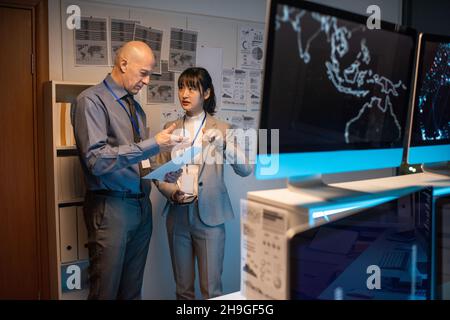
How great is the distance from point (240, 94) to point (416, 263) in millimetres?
2136

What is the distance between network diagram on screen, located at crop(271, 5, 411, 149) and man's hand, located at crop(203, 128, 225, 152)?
1.35m

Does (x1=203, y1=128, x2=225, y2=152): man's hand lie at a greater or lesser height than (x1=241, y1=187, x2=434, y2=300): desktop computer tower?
greater

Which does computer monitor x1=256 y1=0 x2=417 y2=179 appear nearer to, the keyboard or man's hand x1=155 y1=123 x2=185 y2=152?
the keyboard

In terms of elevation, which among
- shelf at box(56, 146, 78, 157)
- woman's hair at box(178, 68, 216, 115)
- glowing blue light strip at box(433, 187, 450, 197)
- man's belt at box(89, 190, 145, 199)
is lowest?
man's belt at box(89, 190, 145, 199)

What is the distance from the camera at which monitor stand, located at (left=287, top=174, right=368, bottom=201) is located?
1080mm

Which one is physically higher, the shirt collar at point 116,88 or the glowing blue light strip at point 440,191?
the shirt collar at point 116,88

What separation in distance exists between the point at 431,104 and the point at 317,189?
0.61m

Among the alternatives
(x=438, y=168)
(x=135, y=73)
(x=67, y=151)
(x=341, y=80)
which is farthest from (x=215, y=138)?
(x=341, y=80)

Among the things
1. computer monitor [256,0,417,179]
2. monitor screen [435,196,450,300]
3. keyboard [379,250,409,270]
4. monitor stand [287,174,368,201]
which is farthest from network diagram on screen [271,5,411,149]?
keyboard [379,250,409,270]

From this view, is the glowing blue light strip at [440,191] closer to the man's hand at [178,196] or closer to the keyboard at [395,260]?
the keyboard at [395,260]

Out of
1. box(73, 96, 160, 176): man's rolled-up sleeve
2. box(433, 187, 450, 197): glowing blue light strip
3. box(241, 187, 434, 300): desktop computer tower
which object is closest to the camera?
box(241, 187, 434, 300): desktop computer tower

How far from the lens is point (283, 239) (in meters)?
0.95

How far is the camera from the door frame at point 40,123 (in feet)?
8.36

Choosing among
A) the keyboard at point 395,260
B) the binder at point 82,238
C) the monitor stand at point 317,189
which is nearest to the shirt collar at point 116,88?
the binder at point 82,238
